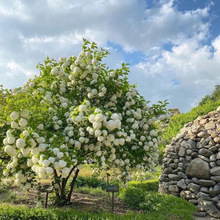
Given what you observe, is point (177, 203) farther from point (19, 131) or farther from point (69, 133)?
point (19, 131)

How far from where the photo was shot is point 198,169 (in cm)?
780

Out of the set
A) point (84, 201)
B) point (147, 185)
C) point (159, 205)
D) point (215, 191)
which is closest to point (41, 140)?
point (159, 205)

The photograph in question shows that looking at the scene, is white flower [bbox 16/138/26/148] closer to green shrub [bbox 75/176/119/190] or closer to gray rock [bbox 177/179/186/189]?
gray rock [bbox 177/179/186/189]

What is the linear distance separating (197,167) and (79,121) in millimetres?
4752

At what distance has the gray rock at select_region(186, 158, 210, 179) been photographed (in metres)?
7.73

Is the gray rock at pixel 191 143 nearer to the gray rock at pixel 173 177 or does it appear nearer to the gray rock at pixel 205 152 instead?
the gray rock at pixel 205 152

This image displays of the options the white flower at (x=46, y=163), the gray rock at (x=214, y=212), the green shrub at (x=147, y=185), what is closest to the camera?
the white flower at (x=46, y=163)

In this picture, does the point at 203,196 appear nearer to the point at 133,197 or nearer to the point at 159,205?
the point at 159,205

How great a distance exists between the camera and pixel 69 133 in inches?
201

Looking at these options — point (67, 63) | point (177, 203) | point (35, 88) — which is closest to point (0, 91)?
point (35, 88)

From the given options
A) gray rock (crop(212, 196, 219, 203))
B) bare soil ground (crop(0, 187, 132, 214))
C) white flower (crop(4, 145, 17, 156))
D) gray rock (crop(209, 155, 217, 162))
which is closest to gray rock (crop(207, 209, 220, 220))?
gray rock (crop(212, 196, 219, 203))

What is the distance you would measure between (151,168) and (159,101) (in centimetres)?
181

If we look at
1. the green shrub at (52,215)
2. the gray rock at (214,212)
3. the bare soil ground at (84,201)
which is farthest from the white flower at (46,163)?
the gray rock at (214,212)

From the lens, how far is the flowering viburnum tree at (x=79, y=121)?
448 cm
